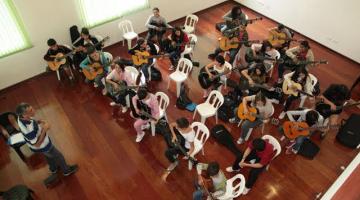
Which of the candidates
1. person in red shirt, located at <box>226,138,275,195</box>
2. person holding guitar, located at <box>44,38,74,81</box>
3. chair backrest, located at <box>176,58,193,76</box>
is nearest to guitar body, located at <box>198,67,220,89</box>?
chair backrest, located at <box>176,58,193,76</box>

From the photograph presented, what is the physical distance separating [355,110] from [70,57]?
6.45 meters

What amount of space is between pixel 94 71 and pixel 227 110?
9.78ft

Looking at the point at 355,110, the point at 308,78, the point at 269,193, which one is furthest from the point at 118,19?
the point at 355,110

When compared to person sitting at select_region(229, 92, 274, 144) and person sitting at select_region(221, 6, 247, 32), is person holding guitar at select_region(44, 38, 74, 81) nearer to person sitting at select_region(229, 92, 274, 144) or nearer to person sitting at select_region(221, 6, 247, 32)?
person sitting at select_region(221, 6, 247, 32)

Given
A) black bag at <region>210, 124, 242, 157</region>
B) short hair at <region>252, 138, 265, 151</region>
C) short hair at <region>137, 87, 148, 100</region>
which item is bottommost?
black bag at <region>210, 124, 242, 157</region>

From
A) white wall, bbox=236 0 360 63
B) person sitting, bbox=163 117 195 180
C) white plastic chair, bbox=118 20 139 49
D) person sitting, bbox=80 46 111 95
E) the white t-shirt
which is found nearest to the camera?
person sitting, bbox=163 117 195 180

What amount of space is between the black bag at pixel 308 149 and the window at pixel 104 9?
522 centimetres

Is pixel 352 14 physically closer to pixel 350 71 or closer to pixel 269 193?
pixel 350 71

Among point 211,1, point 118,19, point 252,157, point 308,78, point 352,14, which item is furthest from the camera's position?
point 211,1

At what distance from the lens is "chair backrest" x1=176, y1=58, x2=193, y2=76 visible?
6.31 m

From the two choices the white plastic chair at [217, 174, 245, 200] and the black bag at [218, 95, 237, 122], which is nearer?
the white plastic chair at [217, 174, 245, 200]

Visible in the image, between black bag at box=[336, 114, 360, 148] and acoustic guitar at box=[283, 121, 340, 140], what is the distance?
0.90 m

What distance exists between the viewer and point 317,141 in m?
5.93

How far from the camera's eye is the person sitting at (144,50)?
6379 millimetres
